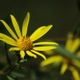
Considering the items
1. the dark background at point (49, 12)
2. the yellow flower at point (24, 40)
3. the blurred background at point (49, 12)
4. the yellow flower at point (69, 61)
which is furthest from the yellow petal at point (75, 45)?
the yellow flower at point (24, 40)

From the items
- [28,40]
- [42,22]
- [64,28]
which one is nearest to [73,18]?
[64,28]

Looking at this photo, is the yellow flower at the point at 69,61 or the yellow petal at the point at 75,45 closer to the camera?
the yellow flower at the point at 69,61

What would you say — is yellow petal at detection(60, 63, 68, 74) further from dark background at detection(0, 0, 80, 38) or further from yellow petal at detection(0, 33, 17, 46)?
dark background at detection(0, 0, 80, 38)

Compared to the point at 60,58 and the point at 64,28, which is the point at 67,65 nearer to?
the point at 60,58

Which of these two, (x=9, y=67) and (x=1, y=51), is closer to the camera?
(x=9, y=67)

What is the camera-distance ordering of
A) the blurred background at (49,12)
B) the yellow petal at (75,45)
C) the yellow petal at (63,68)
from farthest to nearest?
the blurred background at (49,12) < the yellow petal at (75,45) < the yellow petal at (63,68)

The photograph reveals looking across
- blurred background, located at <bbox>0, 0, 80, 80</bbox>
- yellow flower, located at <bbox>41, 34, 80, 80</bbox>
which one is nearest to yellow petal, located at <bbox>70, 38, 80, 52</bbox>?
yellow flower, located at <bbox>41, 34, 80, 80</bbox>

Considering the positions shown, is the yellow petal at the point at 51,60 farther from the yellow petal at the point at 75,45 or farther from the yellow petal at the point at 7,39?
the yellow petal at the point at 7,39

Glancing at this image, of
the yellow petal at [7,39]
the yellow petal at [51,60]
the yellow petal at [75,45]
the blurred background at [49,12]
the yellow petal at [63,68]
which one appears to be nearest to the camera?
the yellow petal at [7,39]
